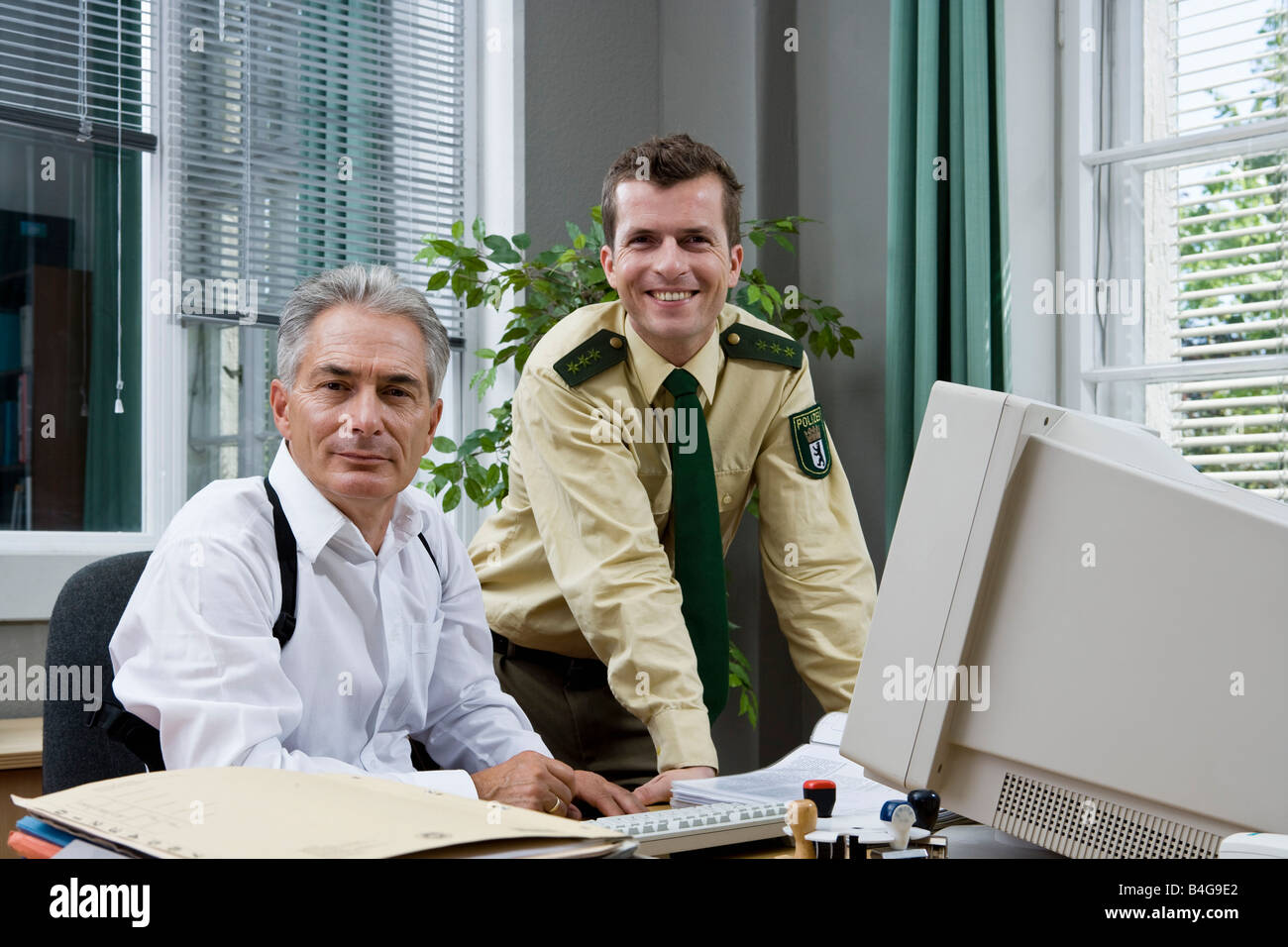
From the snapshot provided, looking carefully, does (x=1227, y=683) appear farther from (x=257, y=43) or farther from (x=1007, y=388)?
(x=257, y=43)

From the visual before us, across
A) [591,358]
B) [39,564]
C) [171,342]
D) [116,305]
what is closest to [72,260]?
[116,305]

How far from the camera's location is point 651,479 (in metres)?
1.86

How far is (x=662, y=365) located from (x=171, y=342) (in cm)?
153

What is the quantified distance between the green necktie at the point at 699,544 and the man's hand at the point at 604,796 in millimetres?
494

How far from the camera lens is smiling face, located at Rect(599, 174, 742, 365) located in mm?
1802

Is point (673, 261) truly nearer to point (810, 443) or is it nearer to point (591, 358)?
point (591, 358)

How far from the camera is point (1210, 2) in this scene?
2387 mm

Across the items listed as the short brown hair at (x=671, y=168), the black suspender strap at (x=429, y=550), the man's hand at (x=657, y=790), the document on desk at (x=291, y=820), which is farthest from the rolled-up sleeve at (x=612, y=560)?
the document on desk at (x=291, y=820)

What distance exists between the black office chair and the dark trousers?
0.76 metres

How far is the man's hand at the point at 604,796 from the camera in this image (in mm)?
1303

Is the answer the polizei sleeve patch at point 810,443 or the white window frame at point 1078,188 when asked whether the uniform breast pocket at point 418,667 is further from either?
the white window frame at point 1078,188

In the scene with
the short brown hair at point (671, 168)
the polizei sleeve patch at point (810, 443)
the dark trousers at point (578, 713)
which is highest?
the short brown hair at point (671, 168)
